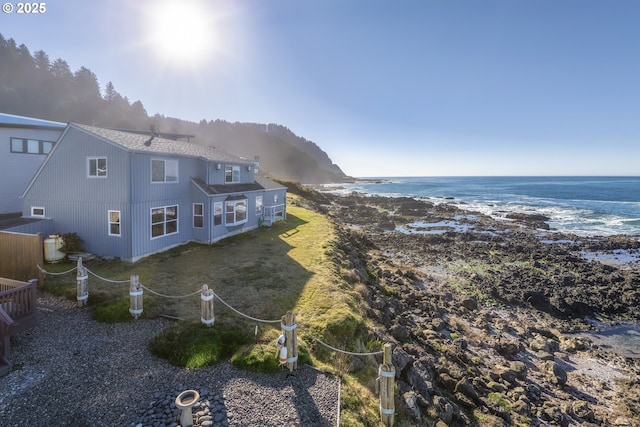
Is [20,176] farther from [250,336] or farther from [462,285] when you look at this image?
[462,285]

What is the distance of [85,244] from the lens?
55.0 ft

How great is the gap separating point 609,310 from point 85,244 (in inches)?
1165

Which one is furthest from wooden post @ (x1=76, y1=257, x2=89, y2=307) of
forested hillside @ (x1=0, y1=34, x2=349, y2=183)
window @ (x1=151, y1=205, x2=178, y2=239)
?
forested hillside @ (x1=0, y1=34, x2=349, y2=183)

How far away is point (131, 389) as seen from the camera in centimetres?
738

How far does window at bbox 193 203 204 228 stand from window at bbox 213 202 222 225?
73cm

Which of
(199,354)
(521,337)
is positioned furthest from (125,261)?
(521,337)

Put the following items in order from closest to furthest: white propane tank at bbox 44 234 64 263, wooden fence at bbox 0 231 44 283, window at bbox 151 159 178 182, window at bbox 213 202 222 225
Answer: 1. wooden fence at bbox 0 231 44 283
2. white propane tank at bbox 44 234 64 263
3. window at bbox 151 159 178 182
4. window at bbox 213 202 222 225

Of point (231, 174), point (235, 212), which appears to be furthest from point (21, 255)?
point (231, 174)

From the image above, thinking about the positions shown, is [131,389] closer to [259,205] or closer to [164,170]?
[164,170]

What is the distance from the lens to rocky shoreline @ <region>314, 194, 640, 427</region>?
408 inches

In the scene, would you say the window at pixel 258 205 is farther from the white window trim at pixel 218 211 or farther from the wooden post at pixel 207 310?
the wooden post at pixel 207 310

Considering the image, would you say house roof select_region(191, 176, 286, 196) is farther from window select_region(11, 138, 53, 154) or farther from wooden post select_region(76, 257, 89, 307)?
window select_region(11, 138, 53, 154)

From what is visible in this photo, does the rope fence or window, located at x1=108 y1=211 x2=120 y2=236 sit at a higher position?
window, located at x1=108 y1=211 x2=120 y2=236

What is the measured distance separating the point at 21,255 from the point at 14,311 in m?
5.82
